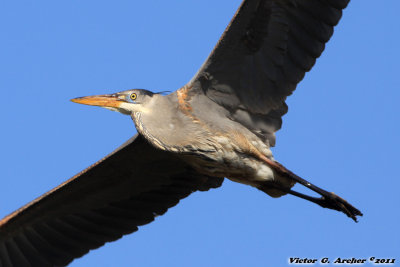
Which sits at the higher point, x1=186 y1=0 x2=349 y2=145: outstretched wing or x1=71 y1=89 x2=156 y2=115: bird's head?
x1=186 y1=0 x2=349 y2=145: outstretched wing

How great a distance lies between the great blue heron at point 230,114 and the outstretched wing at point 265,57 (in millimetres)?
11

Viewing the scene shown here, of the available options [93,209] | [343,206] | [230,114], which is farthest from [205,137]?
[93,209]

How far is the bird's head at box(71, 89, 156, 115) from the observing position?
855 cm

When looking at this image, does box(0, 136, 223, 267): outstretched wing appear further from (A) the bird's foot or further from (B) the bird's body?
(A) the bird's foot

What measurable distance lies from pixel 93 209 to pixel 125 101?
2390 millimetres

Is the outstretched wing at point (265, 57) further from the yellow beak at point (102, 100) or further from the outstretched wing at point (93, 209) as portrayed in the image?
the outstretched wing at point (93, 209)

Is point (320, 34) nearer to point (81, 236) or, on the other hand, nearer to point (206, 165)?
point (206, 165)

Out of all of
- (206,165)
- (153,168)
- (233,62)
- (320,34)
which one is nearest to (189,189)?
(153,168)

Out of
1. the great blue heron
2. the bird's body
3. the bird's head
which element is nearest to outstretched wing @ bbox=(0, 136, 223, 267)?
the great blue heron

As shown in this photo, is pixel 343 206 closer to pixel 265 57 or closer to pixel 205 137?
pixel 205 137

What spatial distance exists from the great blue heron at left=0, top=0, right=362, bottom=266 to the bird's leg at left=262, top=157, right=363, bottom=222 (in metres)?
0.01

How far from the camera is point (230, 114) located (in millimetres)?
9047

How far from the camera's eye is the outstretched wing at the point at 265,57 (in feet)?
27.7

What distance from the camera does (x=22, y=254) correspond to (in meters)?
10.5
